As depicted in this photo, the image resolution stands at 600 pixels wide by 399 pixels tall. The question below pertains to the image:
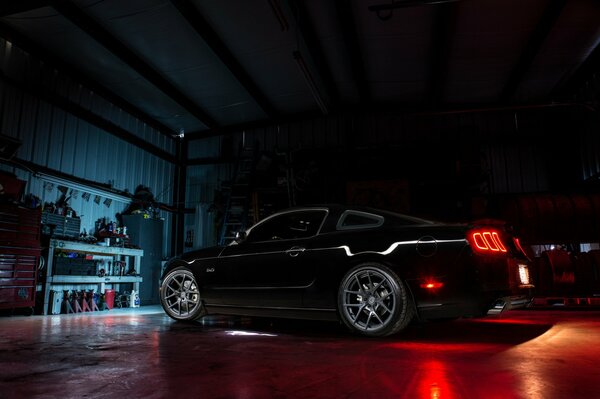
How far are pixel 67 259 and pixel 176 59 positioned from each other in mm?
4908

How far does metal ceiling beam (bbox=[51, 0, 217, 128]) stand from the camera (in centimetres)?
736

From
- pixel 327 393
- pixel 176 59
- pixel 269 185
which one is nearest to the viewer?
pixel 327 393

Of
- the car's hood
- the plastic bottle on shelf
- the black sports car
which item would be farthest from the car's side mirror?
the plastic bottle on shelf

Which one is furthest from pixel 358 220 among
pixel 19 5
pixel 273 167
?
pixel 273 167

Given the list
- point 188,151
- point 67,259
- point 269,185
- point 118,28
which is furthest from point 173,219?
point 118,28

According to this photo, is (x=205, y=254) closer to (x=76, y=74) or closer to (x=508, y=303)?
(x=508, y=303)

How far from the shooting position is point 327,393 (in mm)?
1832

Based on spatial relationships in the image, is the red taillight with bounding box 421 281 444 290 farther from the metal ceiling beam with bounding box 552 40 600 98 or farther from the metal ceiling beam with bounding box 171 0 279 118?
the metal ceiling beam with bounding box 552 40 600 98

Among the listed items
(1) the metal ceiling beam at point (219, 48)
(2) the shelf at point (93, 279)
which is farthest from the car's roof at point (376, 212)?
(2) the shelf at point (93, 279)

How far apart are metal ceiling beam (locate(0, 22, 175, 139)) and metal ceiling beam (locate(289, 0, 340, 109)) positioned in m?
5.15

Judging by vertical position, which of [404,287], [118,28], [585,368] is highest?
[118,28]

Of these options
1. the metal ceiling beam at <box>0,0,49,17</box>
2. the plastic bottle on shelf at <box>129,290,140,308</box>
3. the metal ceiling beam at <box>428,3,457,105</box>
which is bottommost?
the plastic bottle on shelf at <box>129,290,140,308</box>

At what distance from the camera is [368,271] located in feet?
11.7

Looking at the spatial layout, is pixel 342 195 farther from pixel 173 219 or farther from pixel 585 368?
pixel 585 368
